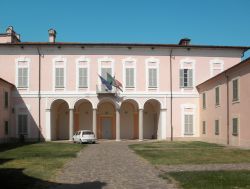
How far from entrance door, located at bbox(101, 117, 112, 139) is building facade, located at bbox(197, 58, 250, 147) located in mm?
9652

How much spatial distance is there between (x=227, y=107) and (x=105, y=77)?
40.9 feet

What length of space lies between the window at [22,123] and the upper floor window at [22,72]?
2.81m

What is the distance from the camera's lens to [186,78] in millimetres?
37562

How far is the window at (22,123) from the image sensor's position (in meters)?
36.5

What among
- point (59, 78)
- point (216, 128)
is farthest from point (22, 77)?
point (216, 128)

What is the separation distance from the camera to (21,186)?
34.0 feet

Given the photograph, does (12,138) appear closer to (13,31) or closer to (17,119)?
(17,119)

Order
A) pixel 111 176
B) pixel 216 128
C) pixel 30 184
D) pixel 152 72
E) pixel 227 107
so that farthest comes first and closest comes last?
pixel 152 72, pixel 216 128, pixel 227 107, pixel 111 176, pixel 30 184

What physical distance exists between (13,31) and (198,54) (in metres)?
19.4

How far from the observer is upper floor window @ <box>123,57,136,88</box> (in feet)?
122

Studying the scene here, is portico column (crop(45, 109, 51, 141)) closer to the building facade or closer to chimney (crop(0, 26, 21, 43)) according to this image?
chimney (crop(0, 26, 21, 43))

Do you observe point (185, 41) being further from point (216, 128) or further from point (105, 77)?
point (216, 128)

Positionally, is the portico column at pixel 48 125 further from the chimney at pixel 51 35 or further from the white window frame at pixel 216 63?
the white window frame at pixel 216 63

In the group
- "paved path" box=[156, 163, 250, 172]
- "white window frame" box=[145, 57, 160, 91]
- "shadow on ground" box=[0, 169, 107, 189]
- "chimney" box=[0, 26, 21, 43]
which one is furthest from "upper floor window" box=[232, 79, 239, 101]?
"chimney" box=[0, 26, 21, 43]
